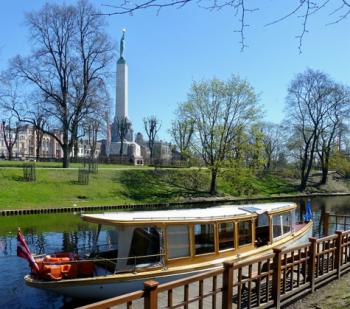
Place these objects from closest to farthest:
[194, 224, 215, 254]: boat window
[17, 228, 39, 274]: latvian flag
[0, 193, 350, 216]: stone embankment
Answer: [17, 228, 39, 274]: latvian flag, [194, 224, 215, 254]: boat window, [0, 193, 350, 216]: stone embankment

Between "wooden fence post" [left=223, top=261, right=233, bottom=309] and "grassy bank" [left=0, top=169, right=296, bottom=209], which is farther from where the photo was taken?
"grassy bank" [left=0, top=169, right=296, bottom=209]

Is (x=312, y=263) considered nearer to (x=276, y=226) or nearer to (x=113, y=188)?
(x=276, y=226)

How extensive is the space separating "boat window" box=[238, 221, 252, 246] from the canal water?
4814 millimetres

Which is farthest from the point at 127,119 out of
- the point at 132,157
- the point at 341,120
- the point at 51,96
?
the point at 341,120

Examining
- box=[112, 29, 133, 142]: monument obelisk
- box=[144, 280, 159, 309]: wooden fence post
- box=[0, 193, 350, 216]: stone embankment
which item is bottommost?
box=[0, 193, 350, 216]: stone embankment

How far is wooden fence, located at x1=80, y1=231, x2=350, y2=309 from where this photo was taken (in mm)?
9906

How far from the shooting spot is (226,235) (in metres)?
15.6

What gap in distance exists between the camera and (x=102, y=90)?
2124 inches

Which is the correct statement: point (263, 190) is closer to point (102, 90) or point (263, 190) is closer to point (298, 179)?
point (298, 179)

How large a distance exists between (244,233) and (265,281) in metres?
4.00

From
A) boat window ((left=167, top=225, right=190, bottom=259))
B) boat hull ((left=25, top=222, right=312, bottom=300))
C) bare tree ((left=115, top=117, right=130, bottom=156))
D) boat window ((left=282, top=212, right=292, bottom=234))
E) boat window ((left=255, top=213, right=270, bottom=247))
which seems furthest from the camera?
bare tree ((left=115, top=117, right=130, bottom=156))

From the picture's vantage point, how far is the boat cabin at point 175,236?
13.8 m

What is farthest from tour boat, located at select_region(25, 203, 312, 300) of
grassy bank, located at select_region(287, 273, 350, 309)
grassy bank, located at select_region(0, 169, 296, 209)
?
grassy bank, located at select_region(0, 169, 296, 209)

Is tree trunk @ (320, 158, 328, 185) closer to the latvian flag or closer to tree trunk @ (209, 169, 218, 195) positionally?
tree trunk @ (209, 169, 218, 195)
